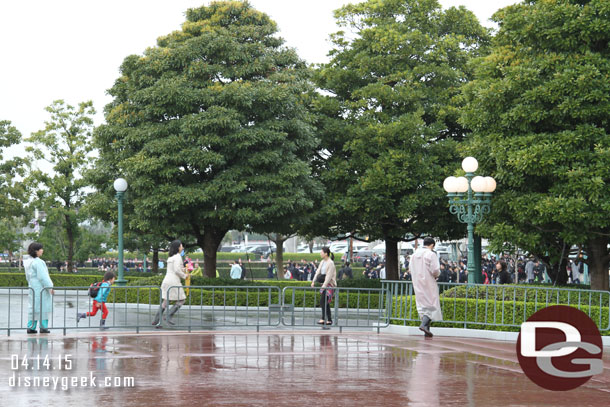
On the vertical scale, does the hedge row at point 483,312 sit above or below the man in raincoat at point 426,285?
below

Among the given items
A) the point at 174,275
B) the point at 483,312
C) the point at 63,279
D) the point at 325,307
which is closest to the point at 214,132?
the point at 174,275

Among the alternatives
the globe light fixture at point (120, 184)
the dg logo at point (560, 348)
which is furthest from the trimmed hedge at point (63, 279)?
the dg logo at point (560, 348)

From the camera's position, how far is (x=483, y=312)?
1595cm

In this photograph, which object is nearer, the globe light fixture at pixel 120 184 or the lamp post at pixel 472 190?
the lamp post at pixel 472 190

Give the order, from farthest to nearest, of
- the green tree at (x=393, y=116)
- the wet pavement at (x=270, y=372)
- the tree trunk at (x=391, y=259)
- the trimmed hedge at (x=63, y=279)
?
the trimmed hedge at (x=63, y=279)
the tree trunk at (x=391, y=259)
the green tree at (x=393, y=116)
the wet pavement at (x=270, y=372)

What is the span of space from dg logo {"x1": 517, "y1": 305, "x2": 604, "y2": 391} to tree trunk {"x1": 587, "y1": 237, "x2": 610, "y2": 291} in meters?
4.62

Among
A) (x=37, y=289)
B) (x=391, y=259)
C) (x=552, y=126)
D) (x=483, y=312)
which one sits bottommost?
(x=483, y=312)

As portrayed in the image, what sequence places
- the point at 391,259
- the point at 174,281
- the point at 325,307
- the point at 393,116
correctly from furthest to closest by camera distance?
1. the point at 391,259
2. the point at 393,116
3. the point at 325,307
4. the point at 174,281

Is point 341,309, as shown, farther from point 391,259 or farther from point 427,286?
point 391,259

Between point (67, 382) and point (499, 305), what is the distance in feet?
30.7

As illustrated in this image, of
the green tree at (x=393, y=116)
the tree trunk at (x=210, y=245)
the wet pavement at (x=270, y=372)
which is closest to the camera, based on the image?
the wet pavement at (x=270, y=372)

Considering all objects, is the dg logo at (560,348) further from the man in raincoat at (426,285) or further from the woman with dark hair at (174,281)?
the woman with dark hair at (174,281)

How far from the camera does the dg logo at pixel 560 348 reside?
384 inches

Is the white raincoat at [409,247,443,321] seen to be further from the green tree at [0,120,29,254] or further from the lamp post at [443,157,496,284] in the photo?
the green tree at [0,120,29,254]
